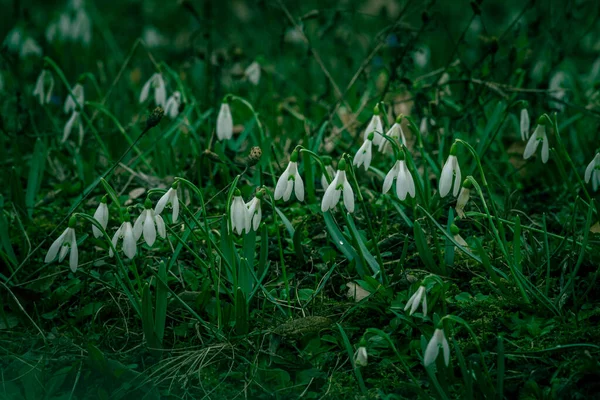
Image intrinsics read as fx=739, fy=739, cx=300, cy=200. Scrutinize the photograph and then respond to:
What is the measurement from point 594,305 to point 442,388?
0.68m

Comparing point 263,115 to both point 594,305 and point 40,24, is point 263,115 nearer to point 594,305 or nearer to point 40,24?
point 594,305

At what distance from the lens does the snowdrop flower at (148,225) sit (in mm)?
2150

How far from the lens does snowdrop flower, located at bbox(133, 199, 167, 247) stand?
2150mm


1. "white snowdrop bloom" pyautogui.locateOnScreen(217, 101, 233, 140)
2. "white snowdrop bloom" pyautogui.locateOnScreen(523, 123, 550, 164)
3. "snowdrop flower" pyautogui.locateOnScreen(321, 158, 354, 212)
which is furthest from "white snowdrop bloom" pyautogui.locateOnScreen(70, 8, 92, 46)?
"white snowdrop bloom" pyautogui.locateOnScreen(523, 123, 550, 164)

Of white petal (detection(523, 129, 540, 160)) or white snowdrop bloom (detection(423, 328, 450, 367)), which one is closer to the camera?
white snowdrop bloom (detection(423, 328, 450, 367))

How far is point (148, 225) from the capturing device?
2158 millimetres

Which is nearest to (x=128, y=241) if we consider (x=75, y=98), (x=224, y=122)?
(x=224, y=122)

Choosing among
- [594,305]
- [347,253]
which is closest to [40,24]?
[347,253]

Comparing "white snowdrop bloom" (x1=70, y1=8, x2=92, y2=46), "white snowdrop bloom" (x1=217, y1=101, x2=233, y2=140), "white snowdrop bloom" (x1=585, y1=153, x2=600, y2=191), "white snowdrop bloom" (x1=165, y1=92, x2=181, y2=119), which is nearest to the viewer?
"white snowdrop bloom" (x1=585, y1=153, x2=600, y2=191)

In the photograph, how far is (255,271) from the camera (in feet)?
8.51

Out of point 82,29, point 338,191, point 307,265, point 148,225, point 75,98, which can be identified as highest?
point 338,191

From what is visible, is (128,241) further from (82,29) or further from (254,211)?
(82,29)

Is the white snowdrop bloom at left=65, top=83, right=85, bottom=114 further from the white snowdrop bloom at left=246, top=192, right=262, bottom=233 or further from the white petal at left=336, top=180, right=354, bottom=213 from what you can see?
the white petal at left=336, top=180, right=354, bottom=213

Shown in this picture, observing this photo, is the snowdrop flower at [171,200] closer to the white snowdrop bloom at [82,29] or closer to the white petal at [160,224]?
the white petal at [160,224]
